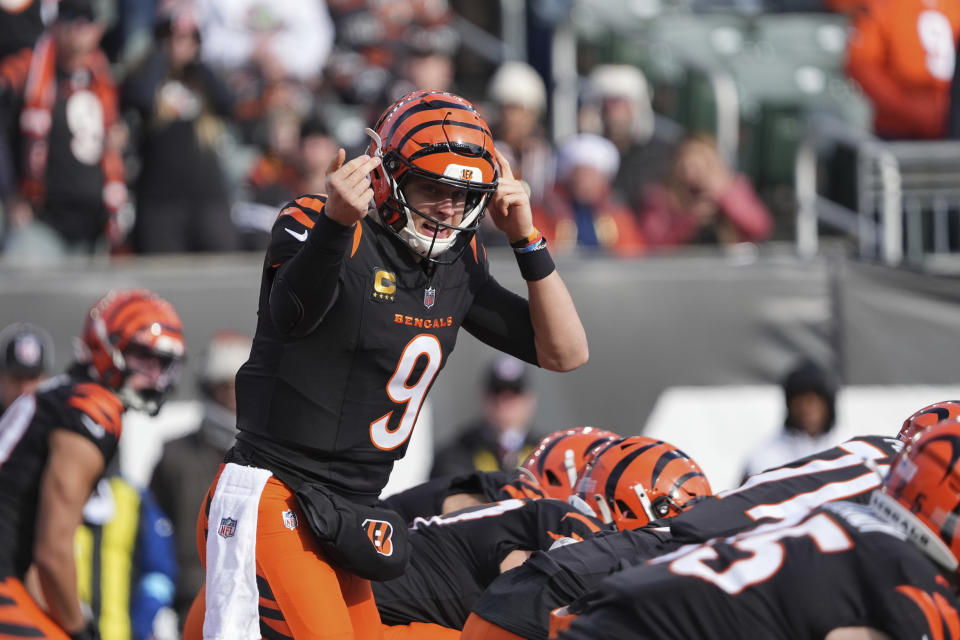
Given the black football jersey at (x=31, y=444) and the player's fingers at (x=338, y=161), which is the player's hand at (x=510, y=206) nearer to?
the player's fingers at (x=338, y=161)

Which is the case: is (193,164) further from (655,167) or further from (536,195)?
(655,167)

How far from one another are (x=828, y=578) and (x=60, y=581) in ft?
10.1

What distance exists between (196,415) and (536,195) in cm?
255

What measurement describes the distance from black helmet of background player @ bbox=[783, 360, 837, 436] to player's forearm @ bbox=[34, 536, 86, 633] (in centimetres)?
366

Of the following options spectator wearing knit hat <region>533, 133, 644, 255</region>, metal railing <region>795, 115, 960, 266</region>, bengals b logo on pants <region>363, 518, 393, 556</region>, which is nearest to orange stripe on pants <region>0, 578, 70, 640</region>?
bengals b logo on pants <region>363, 518, 393, 556</region>

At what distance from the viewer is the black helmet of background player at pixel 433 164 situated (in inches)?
158

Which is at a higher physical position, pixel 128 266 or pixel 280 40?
pixel 280 40

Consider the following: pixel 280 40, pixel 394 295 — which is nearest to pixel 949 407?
pixel 394 295

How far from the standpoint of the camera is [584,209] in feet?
28.9

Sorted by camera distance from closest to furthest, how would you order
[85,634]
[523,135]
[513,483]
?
[513,483] < [85,634] < [523,135]

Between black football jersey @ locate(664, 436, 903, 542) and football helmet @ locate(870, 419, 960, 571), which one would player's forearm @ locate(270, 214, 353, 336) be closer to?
black football jersey @ locate(664, 436, 903, 542)

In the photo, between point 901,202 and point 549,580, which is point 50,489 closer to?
point 549,580

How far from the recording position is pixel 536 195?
359 inches

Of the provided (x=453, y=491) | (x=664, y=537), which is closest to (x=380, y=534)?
(x=664, y=537)
